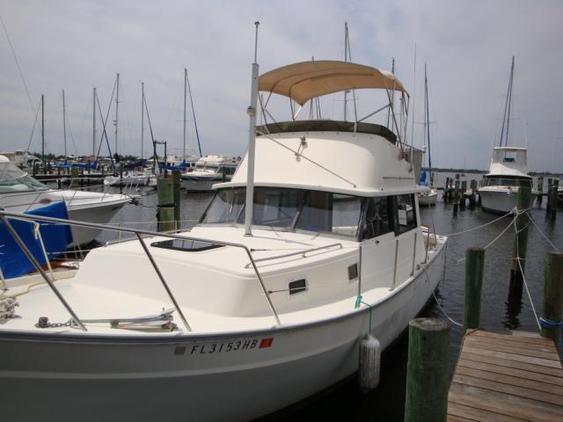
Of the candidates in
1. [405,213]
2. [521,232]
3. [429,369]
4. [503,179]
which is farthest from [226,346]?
[503,179]

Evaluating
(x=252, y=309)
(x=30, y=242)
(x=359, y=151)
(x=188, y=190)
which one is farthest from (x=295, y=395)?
(x=188, y=190)

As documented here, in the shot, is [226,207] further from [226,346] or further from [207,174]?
[207,174]

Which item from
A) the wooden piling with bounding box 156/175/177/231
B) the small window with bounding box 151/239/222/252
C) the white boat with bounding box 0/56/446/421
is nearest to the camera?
the white boat with bounding box 0/56/446/421

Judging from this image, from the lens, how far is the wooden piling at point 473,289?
6914 millimetres

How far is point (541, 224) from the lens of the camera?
28.2 m

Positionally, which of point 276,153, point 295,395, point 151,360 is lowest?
point 295,395

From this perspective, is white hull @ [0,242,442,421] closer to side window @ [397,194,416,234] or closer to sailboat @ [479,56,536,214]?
side window @ [397,194,416,234]

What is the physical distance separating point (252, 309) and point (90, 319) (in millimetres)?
1529

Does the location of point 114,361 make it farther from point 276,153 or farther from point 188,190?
point 188,190

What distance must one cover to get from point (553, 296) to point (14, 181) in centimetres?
1491

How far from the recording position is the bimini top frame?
23.7 ft

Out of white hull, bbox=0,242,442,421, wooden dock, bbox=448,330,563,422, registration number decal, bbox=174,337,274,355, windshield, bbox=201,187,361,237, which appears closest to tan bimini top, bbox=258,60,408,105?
windshield, bbox=201,187,361,237

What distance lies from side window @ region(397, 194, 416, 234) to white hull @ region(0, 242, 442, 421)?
242 cm

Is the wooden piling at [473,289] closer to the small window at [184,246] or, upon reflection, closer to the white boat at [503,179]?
the small window at [184,246]
